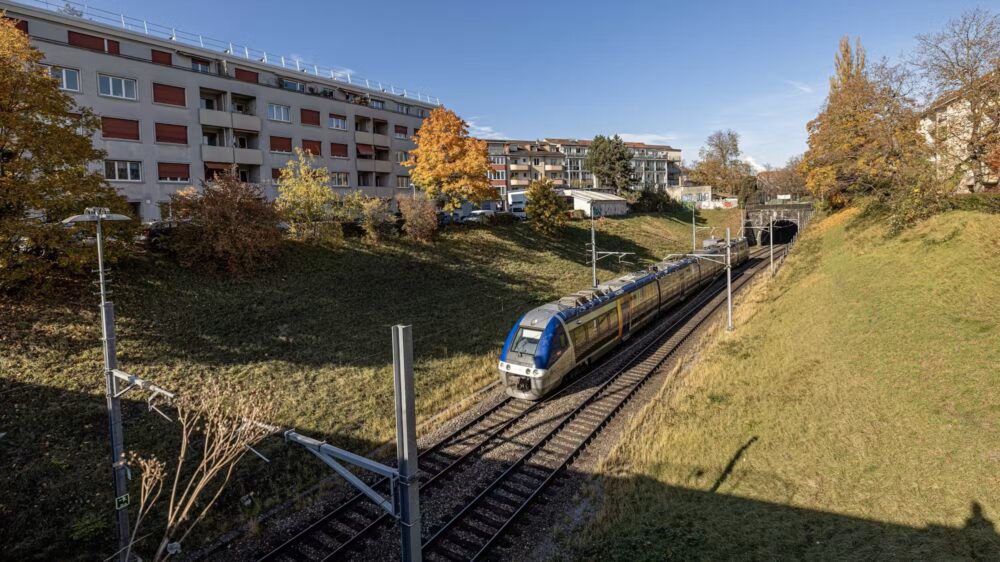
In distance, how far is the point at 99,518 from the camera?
9.80m

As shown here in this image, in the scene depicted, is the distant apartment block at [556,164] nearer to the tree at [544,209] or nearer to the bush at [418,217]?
the tree at [544,209]

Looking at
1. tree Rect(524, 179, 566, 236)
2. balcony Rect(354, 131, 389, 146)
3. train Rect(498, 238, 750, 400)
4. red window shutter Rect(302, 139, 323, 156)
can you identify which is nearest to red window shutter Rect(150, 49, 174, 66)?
red window shutter Rect(302, 139, 323, 156)

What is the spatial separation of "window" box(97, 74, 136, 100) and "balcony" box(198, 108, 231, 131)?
3734 millimetres

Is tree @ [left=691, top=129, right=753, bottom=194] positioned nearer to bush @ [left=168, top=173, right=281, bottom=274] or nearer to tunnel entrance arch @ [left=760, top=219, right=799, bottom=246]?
→ tunnel entrance arch @ [left=760, top=219, right=799, bottom=246]

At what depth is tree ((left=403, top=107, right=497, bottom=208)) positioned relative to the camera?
3631 cm

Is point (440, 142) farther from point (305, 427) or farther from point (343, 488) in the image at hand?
point (343, 488)

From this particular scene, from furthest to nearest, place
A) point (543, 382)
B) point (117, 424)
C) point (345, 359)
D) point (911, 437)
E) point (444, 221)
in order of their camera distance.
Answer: point (444, 221) < point (345, 359) < point (543, 382) < point (911, 437) < point (117, 424)

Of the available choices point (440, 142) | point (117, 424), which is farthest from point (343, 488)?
point (440, 142)

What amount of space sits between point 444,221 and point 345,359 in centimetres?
2221

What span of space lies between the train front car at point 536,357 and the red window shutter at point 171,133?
26180 mm

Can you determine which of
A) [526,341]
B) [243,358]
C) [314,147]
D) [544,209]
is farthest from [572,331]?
[314,147]

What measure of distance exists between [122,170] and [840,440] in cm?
3437

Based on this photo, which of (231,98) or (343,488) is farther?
(231,98)

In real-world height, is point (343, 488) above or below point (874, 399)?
below
